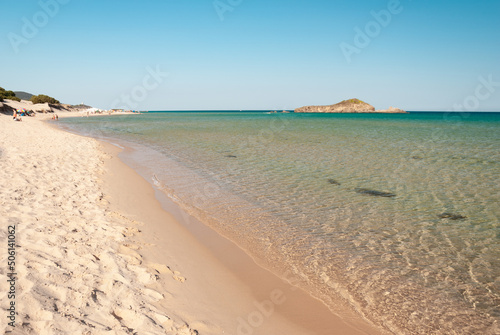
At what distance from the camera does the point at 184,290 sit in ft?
16.3

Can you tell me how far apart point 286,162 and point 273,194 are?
266 inches

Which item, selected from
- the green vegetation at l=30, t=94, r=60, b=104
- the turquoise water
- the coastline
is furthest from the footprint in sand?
the green vegetation at l=30, t=94, r=60, b=104

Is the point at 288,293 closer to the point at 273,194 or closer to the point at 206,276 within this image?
the point at 206,276

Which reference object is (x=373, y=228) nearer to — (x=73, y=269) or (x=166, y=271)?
(x=166, y=271)

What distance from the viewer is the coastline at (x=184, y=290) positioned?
13.0 ft

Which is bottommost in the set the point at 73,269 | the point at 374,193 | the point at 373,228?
the point at 373,228

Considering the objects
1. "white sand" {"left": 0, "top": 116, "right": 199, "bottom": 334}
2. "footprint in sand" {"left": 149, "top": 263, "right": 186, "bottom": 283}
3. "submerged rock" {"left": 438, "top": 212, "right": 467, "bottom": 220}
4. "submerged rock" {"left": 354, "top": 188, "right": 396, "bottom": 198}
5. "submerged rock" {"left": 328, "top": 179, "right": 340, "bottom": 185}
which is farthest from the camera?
"submerged rock" {"left": 328, "top": 179, "right": 340, "bottom": 185}

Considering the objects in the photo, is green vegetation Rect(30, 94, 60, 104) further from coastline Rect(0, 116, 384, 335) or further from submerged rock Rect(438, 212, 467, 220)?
submerged rock Rect(438, 212, 467, 220)

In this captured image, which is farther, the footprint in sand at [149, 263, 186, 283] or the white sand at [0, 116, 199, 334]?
the footprint in sand at [149, 263, 186, 283]

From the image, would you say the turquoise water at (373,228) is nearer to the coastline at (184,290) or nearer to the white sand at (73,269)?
the coastline at (184,290)

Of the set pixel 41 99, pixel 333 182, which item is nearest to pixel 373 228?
pixel 333 182

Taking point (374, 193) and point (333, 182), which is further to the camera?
point (333, 182)

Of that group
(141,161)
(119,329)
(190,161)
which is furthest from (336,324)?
(141,161)

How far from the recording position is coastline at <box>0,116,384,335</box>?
3.96 metres
